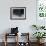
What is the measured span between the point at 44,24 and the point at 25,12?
104 centimetres

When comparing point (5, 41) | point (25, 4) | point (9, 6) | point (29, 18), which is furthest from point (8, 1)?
point (5, 41)

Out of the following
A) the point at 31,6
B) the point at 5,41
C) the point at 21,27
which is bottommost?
the point at 5,41

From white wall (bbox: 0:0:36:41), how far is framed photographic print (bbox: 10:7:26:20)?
138 mm

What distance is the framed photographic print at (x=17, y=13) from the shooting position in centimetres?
702

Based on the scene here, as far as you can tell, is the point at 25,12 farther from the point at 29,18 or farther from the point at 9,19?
the point at 9,19

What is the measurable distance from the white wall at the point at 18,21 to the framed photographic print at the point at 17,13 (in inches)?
5.4

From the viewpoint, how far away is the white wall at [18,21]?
7012 millimetres

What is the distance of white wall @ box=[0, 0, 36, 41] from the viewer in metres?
7.01

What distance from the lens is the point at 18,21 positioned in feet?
23.2

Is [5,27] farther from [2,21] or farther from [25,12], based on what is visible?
[25,12]

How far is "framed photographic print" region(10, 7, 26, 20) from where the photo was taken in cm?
702

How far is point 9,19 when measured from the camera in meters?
7.05

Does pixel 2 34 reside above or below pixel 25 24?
below

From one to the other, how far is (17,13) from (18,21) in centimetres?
37
